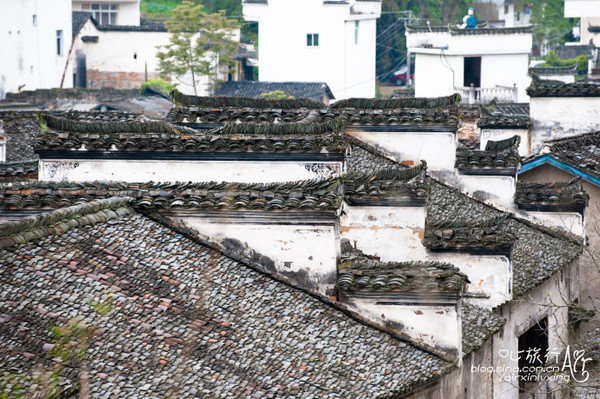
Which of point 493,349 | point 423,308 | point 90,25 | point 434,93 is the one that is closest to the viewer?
point 423,308

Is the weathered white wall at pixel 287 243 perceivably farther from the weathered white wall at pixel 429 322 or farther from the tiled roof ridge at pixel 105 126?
the tiled roof ridge at pixel 105 126

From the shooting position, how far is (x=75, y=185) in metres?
15.9

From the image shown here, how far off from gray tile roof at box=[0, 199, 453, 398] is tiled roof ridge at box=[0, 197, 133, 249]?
0.06ft

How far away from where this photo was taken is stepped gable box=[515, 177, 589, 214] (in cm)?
2466

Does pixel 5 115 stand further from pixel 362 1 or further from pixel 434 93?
pixel 362 1

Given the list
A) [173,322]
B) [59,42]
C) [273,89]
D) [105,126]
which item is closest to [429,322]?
[173,322]

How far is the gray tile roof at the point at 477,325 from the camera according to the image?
55.1ft

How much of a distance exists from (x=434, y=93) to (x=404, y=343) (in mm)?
44666

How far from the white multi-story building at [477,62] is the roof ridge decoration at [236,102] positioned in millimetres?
33223

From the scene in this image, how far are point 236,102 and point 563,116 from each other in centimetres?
1211

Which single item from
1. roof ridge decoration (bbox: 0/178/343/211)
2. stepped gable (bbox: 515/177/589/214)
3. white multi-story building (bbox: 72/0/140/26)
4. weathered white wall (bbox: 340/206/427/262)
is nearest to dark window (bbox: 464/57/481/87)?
white multi-story building (bbox: 72/0/140/26)

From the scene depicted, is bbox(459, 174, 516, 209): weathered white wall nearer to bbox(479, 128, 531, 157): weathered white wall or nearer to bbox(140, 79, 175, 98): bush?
bbox(479, 128, 531, 157): weathered white wall

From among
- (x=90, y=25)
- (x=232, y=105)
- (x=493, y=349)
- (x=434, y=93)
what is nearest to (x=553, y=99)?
(x=232, y=105)

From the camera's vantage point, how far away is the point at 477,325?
17.8m
